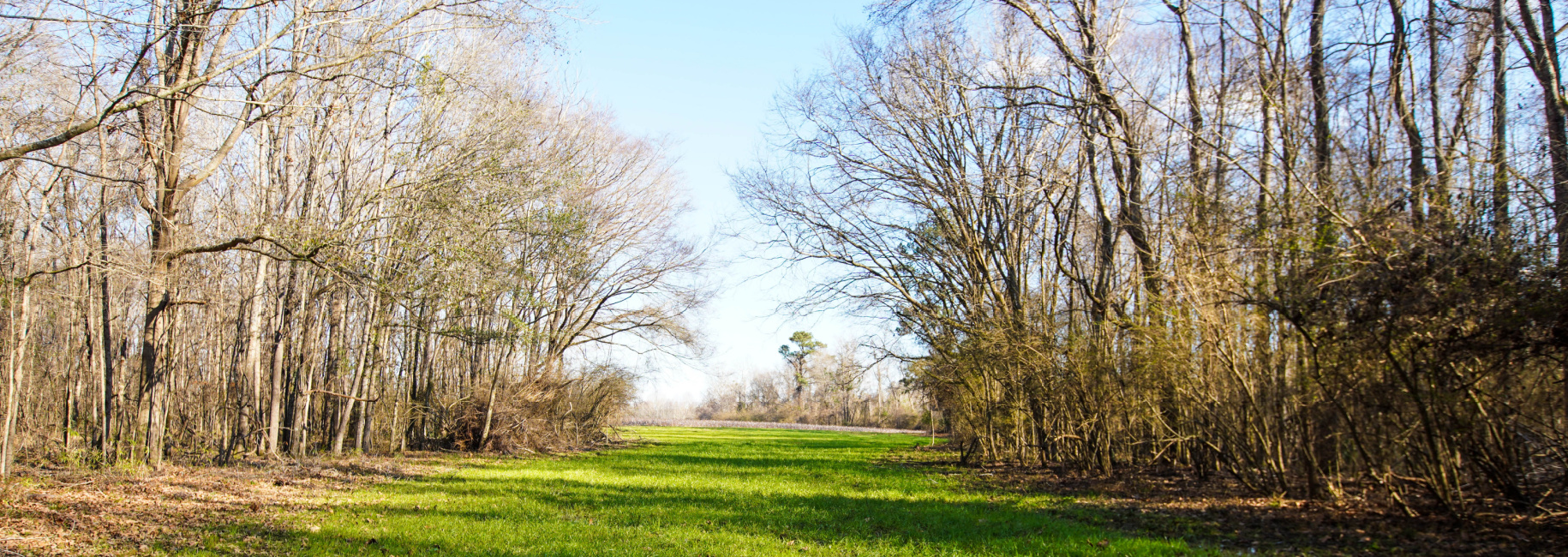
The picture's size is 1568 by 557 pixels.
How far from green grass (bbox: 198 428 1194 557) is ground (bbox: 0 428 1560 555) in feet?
0.10

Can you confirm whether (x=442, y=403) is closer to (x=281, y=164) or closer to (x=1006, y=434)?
(x=281, y=164)

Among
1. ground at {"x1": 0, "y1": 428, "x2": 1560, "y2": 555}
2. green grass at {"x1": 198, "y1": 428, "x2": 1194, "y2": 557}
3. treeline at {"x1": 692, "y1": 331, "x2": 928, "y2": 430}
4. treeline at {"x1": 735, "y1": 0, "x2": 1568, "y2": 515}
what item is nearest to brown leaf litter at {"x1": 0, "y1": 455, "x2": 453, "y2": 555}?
ground at {"x1": 0, "y1": 428, "x2": 1560, "y2": 555}

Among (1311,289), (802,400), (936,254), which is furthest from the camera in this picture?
(802,400)

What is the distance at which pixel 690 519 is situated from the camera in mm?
7934

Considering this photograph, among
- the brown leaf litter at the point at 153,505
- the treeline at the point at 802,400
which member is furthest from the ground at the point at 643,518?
the treeline at the point at 802,400

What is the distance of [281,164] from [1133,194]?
48.4ft

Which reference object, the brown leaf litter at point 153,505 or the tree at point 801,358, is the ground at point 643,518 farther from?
the tree at point 801,358

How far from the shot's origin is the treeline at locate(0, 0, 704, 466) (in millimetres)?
8961

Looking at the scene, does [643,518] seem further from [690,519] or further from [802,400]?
[802,400]

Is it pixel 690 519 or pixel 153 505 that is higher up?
pixel 153 505

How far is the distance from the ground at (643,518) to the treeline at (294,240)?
2.29 meters

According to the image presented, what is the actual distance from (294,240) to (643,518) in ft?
18.1

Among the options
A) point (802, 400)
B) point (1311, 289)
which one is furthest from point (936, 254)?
point (802, 400)

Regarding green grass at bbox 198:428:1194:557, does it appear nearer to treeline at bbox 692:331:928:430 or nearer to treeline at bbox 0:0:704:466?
treeline at bbox 0:0:704:466
